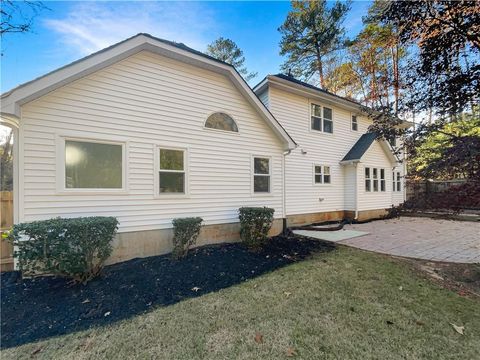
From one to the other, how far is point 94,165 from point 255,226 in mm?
4411

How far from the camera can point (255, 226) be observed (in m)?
6.77

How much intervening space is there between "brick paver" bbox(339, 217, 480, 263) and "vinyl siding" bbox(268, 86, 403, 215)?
201 cm

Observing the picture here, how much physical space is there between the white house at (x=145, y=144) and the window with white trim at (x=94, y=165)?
0.07 feet

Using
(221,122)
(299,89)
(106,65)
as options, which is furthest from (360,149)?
(106,65)

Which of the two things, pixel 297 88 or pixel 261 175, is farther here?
pixel 297 88

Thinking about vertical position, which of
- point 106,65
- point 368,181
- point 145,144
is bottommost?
point 368,181

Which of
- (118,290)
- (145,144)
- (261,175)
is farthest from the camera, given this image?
(261,175)

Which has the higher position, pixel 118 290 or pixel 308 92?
pixel 308 92

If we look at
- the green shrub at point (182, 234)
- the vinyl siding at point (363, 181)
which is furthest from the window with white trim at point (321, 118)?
the green shrub at point (182, 234)

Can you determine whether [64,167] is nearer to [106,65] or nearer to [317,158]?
[106,65]

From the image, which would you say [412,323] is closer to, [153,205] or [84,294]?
[84,294]

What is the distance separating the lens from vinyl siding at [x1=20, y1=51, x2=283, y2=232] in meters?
4.95

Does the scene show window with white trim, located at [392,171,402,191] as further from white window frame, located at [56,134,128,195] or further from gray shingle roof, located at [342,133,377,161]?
white window frame, located at [56,134,128,195]

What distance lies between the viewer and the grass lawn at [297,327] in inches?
102
